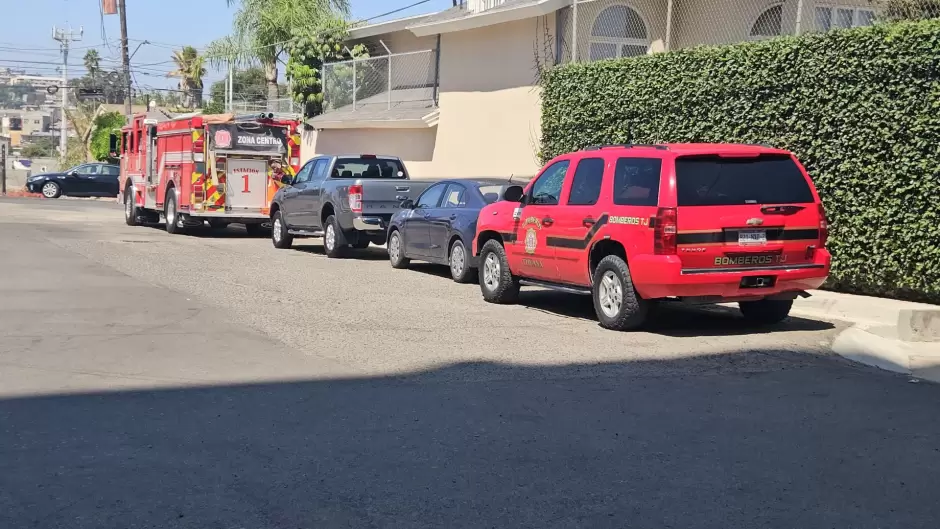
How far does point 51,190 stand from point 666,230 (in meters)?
41.6

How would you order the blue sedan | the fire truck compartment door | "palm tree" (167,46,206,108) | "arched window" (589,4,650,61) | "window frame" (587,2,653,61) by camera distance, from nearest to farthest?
1. the blue sedan
2. "window frame" (587,2,653,61)
3. "arched window" (589,4,650,61)
4. the fire truck compartment door
5. "palm tree" (167,46,206,108)

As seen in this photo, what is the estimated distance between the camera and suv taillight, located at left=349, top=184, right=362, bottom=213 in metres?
19.2

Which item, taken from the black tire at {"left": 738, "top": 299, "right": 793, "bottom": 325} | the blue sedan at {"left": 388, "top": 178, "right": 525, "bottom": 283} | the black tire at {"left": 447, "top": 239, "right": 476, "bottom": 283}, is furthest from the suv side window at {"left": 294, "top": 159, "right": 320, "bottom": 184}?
the black tire at {"left": 738, "top": 299, "right": 793, "bottom": 325}

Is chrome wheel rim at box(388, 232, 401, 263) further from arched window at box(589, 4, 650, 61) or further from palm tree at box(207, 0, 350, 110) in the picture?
palm tree at box(207, 0, 350, 110)

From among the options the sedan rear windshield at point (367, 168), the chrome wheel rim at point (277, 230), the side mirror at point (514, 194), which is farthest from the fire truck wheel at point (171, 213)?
the side mirror at point (514, 194)

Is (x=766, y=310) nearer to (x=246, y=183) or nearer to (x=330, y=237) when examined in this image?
(x=330, y=237)

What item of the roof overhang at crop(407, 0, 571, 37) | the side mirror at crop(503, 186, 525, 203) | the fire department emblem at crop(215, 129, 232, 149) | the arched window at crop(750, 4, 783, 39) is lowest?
the side mirror at crop(503, 186, 525, 203)

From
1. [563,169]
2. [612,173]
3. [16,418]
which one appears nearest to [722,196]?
[612,173]

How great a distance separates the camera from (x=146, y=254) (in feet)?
64.2

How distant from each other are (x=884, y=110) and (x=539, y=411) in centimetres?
746

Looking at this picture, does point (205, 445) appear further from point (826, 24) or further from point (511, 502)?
point (826, 24)

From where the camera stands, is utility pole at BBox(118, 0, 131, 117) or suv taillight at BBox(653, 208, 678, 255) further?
utility pole at BBox(118, 0, 131, 117)

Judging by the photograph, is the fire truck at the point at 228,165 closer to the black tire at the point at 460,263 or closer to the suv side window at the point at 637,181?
the black tire at the point at 460,263

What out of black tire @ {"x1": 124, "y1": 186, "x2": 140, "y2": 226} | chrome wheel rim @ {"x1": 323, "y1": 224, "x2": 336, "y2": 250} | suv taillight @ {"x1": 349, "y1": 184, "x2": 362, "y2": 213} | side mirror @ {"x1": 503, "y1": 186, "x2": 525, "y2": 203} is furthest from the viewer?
black tire @ {"x1": 124, "y1": 186, "x2": 140, "y2": 226}
